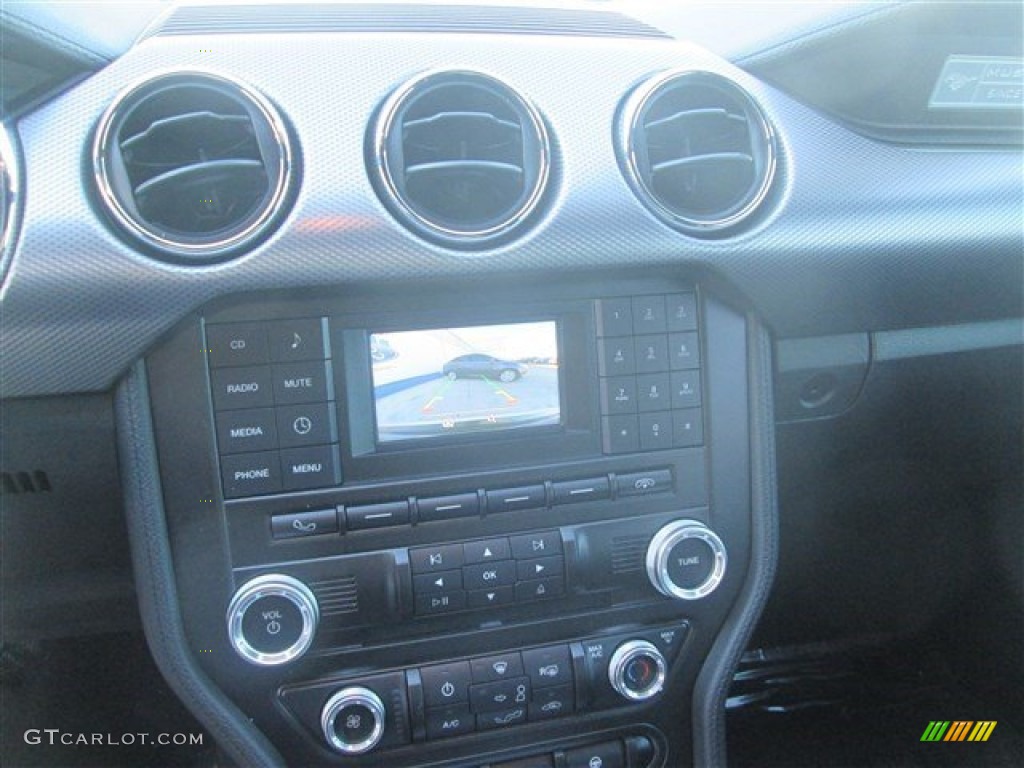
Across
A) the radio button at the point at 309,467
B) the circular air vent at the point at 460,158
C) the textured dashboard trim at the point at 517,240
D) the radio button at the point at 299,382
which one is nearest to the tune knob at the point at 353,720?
the radio button at the point at 309,467

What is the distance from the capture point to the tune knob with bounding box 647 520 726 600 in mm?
1244

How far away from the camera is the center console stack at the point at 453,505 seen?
1092 millimetres

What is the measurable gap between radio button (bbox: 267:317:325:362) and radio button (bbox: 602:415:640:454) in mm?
406

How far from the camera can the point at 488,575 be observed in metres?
1.18

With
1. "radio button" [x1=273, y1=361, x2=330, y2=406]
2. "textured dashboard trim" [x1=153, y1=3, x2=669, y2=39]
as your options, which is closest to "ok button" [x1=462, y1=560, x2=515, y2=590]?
"radio button" [x1=273, y1=361, x2=330, y2=406]

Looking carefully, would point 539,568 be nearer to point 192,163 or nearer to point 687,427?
point 687,427

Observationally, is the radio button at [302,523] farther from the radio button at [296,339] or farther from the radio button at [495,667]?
the radio button at [495,667]

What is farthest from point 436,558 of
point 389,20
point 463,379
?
point 389,20

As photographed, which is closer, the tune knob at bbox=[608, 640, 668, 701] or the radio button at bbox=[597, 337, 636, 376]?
the radio button at bbox=[597, 337, 636, 376]

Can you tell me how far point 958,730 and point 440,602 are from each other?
1305 millimetres

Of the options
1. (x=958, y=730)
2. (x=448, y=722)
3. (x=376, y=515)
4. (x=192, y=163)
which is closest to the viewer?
(x=192, y=163)

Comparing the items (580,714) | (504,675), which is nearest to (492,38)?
(504,675)

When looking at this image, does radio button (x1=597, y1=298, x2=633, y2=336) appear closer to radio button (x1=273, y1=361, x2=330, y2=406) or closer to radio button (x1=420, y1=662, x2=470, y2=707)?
radio button (x1=273, y1=361, x2=330, y2=406)

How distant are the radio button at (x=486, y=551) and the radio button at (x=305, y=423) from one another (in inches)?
9.9
